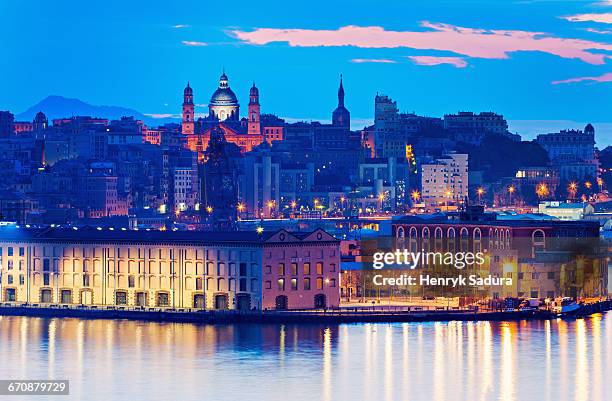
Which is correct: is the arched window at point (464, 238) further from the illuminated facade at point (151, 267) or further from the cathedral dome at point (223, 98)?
the cathedral dome at point (223, 98)

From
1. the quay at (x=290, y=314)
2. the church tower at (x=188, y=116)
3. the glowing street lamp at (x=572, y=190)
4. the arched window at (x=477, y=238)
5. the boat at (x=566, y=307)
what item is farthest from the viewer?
the church tower at (x=188, y=116)

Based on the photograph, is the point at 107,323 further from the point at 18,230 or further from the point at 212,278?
the point at 18,230

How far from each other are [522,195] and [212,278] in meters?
59.0

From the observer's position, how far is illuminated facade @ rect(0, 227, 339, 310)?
51.5 meters

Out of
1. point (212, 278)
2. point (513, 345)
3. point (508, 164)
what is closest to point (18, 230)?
point (212, 278)

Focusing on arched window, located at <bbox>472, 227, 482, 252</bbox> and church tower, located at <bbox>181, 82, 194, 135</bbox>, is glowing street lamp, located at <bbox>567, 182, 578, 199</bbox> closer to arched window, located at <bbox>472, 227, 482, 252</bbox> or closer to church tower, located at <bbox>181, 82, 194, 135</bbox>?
church tower, located at <bbox>181, 82, 194, 135</bbox>

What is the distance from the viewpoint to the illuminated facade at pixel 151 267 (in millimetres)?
51469

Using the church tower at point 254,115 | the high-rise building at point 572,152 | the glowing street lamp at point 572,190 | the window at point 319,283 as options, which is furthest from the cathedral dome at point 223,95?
the window at point 319,283

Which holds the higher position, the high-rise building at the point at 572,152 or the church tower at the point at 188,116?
the church tower at the point at 188,116

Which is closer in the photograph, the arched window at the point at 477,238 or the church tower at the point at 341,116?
the arched window at the point at 477,238

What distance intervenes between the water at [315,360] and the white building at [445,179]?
57277 millimetres

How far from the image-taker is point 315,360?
4334 cm

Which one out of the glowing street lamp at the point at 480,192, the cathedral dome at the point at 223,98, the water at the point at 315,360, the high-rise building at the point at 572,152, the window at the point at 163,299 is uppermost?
the cathedral dome at the point at 223,98

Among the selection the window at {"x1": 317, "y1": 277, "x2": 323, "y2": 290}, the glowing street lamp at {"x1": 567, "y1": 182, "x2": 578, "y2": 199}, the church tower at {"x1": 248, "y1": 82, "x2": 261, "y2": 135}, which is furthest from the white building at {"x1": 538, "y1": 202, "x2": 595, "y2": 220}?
the church tower at {"x1": 248, "y1": 82, "x2": 261, "y2": 135}
